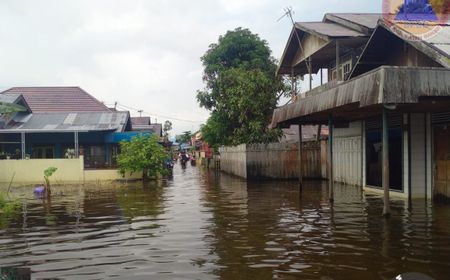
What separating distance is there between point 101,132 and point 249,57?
1282cm

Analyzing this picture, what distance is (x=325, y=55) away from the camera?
74.3ft

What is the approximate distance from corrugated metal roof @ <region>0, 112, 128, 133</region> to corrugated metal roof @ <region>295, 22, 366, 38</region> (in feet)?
51.5

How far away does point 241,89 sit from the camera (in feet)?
88.2

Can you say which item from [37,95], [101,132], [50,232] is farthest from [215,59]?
[50,232]

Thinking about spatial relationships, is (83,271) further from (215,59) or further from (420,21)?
(215,59)

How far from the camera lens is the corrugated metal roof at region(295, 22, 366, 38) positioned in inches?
750

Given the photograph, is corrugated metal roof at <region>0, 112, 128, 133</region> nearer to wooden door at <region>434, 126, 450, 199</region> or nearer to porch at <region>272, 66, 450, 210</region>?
porch at <region>272, 66, 450, 210</region>

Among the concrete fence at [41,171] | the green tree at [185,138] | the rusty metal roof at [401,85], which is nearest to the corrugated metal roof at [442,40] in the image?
the rusty metal roof at [401,85]

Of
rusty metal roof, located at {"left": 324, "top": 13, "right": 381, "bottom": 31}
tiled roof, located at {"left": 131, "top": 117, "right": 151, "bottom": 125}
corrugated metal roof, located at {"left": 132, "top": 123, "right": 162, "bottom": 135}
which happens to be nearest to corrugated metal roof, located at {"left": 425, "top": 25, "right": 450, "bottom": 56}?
rusty metal roof, located at {"left": 324, "top": 13, "right": 381, "bottom": 31}

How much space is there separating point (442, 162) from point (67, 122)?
25528 millimetres

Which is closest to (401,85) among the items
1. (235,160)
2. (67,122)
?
(235,160)

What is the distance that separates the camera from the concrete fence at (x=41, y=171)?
89.3ft

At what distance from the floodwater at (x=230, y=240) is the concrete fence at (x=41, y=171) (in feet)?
39.6

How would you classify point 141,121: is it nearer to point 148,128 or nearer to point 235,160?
point 148,128
